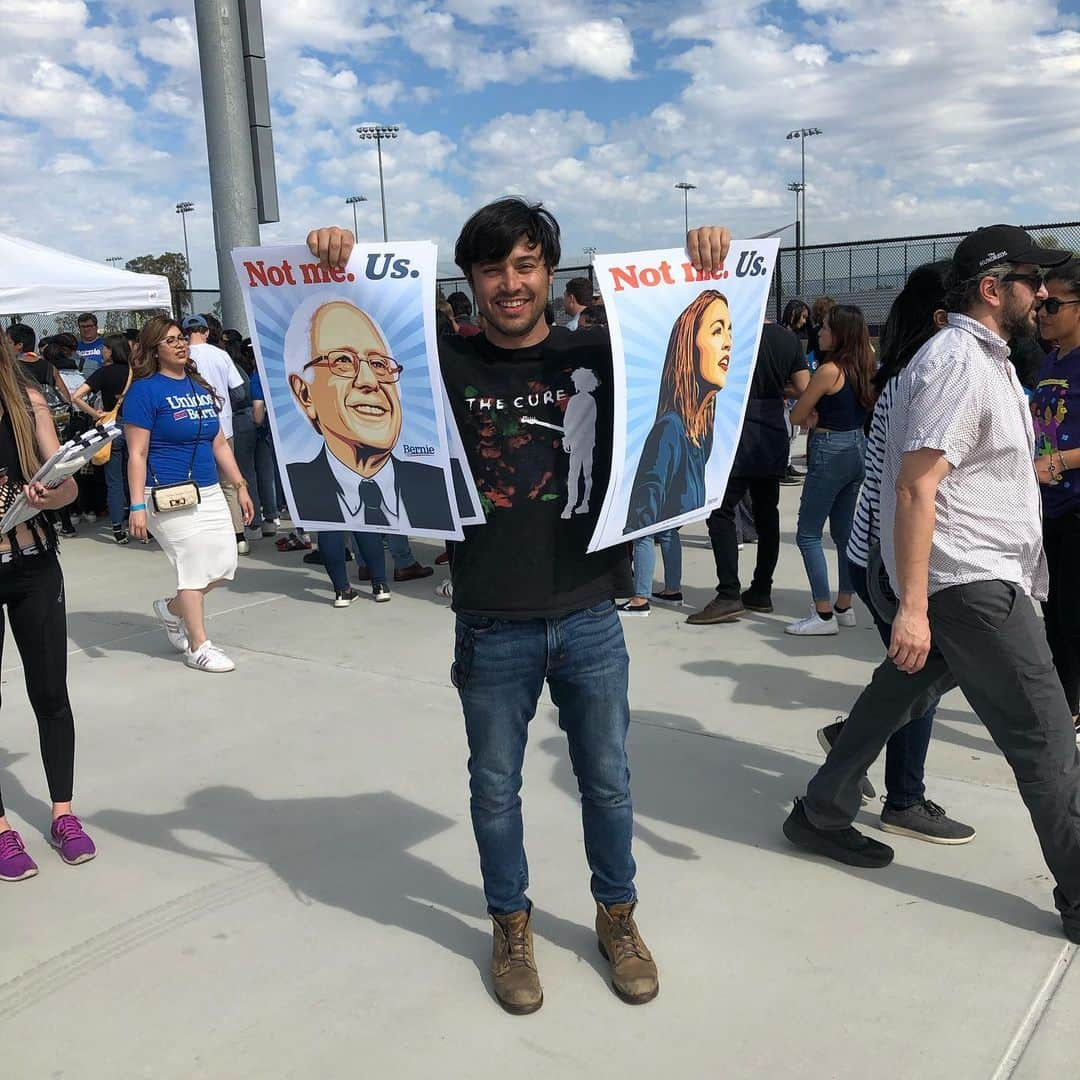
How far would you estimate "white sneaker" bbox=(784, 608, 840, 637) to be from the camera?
235 inches

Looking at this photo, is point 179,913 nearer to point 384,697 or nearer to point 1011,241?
point 384,697

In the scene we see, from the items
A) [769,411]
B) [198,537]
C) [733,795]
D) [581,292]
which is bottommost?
[733,795]

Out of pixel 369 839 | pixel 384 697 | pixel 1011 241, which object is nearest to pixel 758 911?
pixel 369 839

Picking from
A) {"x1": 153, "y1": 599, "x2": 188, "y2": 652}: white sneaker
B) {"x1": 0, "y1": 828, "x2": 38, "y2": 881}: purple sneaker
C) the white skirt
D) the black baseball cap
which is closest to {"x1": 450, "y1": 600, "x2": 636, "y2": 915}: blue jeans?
the black baseball cap

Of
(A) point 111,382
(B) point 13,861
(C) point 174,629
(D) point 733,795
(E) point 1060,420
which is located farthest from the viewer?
(A) point 111,382

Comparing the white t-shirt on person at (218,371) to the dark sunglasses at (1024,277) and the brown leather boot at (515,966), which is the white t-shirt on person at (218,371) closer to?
the brown leather boot at (515,966)

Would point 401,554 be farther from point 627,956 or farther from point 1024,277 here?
point 1024,277

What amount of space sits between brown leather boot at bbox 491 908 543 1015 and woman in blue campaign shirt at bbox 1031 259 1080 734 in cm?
236

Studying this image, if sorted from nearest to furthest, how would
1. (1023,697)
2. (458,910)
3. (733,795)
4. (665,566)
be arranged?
1. (1023,697)
2. (458,910)
3. (733,795)
4. (665,566)

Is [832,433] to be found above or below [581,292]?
below

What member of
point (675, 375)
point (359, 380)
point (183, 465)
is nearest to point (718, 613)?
point (183, 465)

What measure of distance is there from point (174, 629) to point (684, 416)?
4.22 metres

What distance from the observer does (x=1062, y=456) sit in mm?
4078

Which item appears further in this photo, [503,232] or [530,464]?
[530,464]
